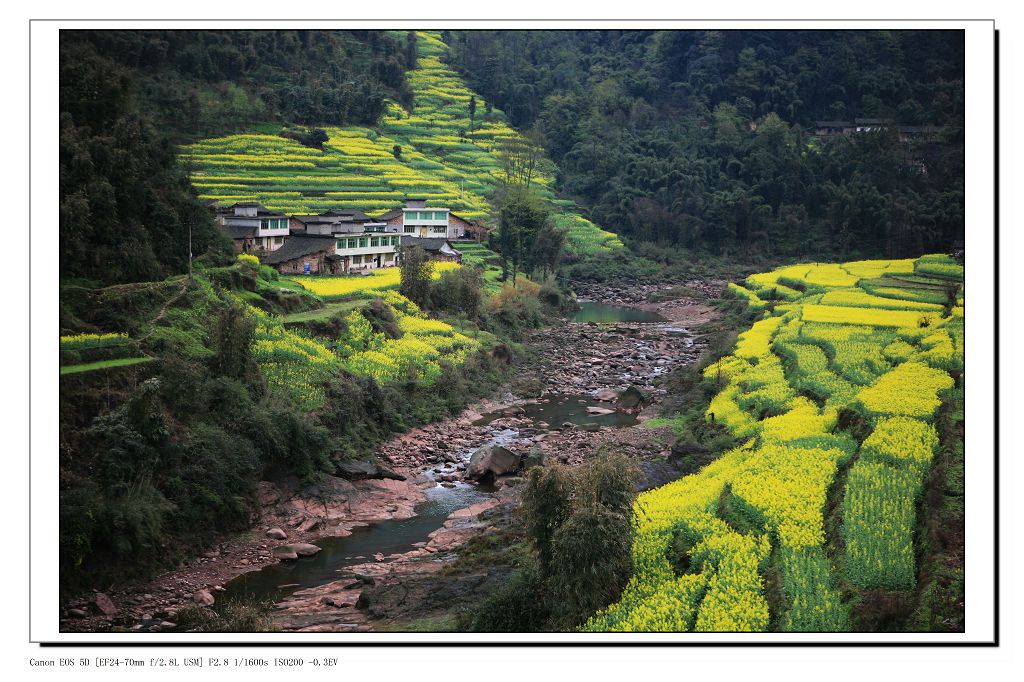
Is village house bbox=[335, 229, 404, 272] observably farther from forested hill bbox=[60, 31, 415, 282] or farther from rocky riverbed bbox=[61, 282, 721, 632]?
rocky riverbed bbox=[61, 282, 721, 632]

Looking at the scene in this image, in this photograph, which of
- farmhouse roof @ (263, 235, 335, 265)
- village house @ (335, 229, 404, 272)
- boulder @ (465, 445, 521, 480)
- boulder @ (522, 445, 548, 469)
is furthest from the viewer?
village house @ (335, 229, 404, 272)

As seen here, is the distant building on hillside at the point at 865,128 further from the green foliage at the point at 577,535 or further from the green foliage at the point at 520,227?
the green foliage at the point at 520,227

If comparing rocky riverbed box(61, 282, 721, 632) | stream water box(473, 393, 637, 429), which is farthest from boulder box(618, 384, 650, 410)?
stream water box(473, 393, 637, 429)

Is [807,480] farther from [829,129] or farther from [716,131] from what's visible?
[716,131]

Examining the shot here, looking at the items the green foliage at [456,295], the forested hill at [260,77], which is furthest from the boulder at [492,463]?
the forested hill at [260,77]

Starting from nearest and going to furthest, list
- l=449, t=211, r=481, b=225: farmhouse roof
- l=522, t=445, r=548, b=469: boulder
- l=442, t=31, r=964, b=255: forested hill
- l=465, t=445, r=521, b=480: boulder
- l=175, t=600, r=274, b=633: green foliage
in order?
l=175, t=600, r=274, b=633: green foliage → l=465, t=445, r=521, b=480: boulder → l=522, t=445, r=548, b=469: boulder → l=442, t=31, r=964, b=255: forested hill → l=449, t=211, r=481, b=225: farmhouse roof
